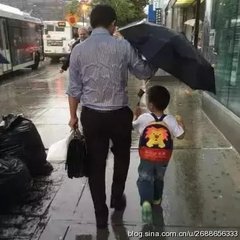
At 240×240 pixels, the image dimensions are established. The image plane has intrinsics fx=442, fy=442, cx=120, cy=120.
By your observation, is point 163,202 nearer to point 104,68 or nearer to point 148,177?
point 148,177

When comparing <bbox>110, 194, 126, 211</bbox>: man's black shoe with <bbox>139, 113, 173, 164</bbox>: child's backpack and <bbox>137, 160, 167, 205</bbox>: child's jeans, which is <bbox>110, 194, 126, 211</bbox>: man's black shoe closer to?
<bbox>137, 160, 167, 205</bbox>: child's jeans

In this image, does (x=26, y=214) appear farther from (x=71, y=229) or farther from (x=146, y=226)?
(x=146, y=226)

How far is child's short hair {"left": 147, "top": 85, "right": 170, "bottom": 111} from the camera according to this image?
388cm

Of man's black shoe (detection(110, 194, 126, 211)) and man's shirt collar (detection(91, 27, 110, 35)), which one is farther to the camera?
man's black shoe (detection(110, 194, 126, 211))

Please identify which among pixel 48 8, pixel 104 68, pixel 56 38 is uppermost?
pixel 104 68

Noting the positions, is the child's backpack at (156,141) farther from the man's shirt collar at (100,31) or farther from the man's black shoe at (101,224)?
the man's shirt collar at (100,31)

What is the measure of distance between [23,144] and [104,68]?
6.16 ft

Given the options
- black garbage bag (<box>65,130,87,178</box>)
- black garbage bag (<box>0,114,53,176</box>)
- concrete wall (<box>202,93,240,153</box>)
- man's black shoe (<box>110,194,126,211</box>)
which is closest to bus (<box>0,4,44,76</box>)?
concrete wall (<box>202,93,240,153</box>)

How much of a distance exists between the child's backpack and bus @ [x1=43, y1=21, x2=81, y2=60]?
90.5 feet

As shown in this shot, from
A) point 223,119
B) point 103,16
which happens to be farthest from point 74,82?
point 223,119

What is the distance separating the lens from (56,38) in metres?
31.8

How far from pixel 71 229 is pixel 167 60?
1.73m

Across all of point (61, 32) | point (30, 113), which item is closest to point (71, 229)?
point (30, 113)

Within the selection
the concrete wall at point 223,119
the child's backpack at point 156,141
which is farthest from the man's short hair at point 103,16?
the concrete wall at point 223,119
